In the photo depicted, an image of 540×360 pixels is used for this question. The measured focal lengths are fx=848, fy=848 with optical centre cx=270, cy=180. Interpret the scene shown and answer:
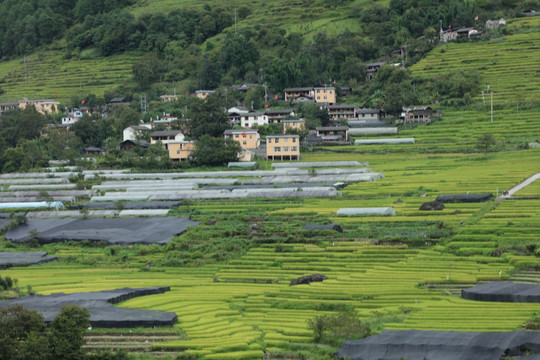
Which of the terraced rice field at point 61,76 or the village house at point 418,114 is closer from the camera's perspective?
the village house at point 418,114

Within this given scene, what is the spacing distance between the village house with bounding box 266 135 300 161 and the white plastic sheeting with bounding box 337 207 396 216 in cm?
2184

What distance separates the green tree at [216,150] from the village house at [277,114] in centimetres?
1409

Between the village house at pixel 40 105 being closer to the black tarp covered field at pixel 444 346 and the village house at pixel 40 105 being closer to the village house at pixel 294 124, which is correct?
the village house at pixel 294 124

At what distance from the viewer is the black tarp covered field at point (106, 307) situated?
3400cm

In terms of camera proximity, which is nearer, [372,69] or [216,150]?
[216,150]

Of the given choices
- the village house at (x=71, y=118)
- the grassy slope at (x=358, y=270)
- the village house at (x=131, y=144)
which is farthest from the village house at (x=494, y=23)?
the village house at (x=71, y=118)

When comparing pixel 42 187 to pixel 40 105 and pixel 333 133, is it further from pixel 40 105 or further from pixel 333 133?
pixel 40 105

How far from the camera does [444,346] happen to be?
27797 millimetres

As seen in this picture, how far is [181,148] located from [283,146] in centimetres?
956

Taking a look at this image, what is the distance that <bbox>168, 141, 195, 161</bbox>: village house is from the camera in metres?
78.2

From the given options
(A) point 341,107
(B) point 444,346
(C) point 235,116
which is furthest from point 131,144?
(B) point 444,346

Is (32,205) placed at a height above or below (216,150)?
below

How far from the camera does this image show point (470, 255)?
42219 millimetres

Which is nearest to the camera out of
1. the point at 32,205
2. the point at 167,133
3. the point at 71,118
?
the point at 32,205
